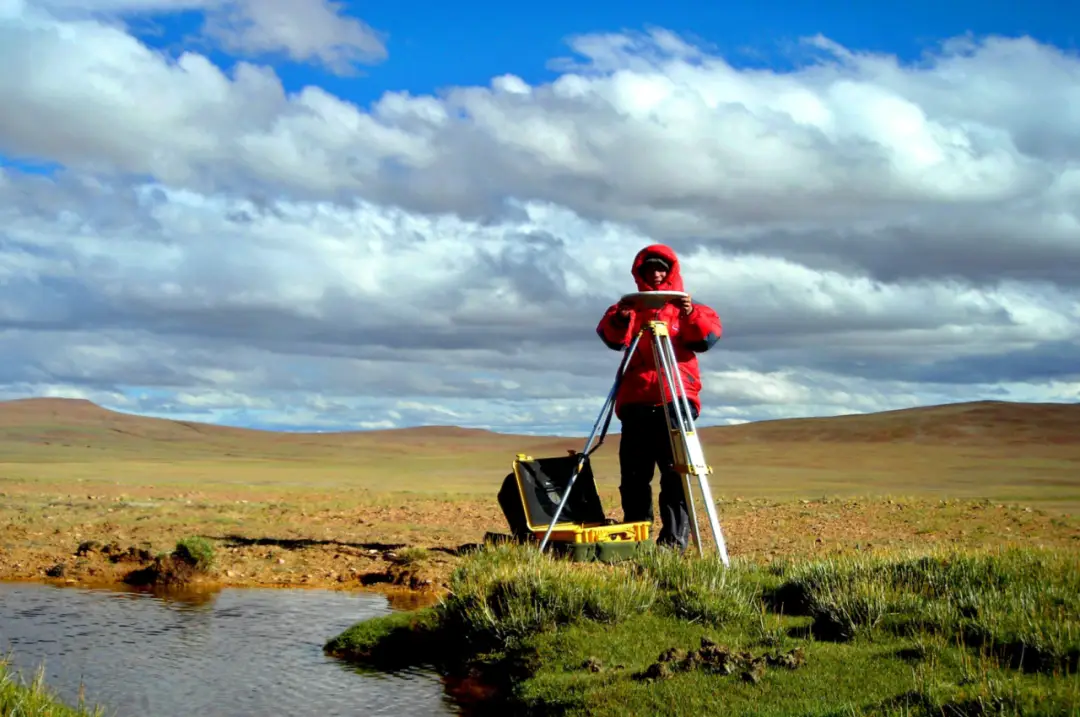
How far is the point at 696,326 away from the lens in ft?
35.8

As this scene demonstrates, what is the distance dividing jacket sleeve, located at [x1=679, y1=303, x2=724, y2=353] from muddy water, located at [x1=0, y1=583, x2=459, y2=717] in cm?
409

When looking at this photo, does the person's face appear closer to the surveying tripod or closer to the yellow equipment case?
the surveying tripod

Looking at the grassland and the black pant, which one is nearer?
the grassland

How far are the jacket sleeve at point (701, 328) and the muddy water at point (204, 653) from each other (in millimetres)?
4089

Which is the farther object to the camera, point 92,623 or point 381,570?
point 381,570

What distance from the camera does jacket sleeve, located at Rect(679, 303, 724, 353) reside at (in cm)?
1088

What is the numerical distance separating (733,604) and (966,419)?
106 metres

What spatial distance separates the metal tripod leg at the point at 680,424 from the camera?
34.6 ft

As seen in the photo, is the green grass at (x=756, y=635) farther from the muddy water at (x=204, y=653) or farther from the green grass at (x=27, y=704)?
the green grass at (x=27, y=704)

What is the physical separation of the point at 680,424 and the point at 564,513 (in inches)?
71.3

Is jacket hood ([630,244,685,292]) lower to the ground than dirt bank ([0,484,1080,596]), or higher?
higher

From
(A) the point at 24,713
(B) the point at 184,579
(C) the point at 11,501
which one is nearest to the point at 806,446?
(C) the point at 11,501

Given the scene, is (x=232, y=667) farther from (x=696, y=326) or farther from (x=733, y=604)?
(x=696, y=326)

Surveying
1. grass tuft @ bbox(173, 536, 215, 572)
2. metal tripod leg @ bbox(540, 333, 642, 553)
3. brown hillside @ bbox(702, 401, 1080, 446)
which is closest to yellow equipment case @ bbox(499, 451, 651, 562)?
metal tripod leg @ bbox(540, 333, 642, 553)
